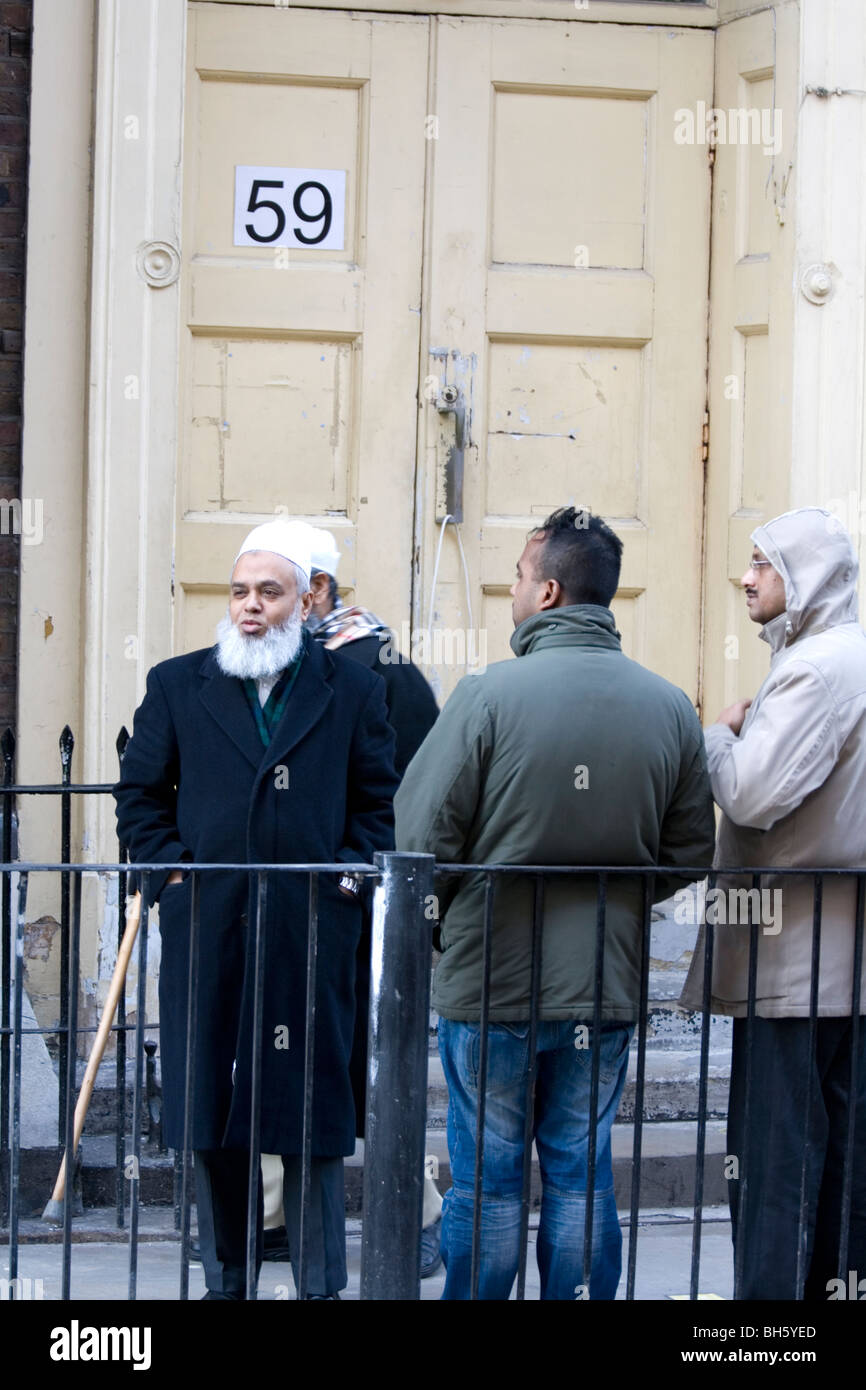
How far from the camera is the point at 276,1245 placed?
200 inches

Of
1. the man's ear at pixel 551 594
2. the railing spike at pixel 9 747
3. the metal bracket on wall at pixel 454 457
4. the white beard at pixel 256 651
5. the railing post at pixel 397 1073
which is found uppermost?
the metal bracket on wall at pixel 454 457

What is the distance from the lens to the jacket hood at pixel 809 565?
13.5ft

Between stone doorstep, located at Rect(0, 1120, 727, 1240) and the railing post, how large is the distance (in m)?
1.76

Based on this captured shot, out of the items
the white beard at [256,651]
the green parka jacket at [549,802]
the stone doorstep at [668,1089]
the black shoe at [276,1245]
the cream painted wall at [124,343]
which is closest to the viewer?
the green parka jacket at [549,802]

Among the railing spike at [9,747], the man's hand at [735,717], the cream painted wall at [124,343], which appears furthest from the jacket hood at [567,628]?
the cream painted wall at [124,343]

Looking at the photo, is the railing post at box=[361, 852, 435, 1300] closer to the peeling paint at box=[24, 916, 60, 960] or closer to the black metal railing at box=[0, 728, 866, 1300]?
the black metal railing at box=[0, 728, 866, 1300]

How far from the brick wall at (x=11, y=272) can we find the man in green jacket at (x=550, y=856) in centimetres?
298

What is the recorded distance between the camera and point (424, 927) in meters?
3.57

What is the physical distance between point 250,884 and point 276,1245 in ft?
4.65

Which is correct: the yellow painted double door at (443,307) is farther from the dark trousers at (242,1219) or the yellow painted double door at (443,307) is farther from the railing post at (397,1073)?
the railing post at (397,1073)

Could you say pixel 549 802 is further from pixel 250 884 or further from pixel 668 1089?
pixel 668 1089

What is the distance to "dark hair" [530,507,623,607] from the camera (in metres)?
4.05

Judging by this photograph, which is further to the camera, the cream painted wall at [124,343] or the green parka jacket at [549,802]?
the cream painted wall at [124,343]
